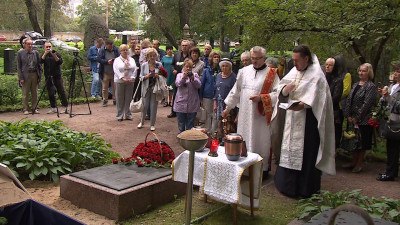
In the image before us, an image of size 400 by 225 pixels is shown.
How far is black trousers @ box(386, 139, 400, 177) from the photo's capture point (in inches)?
259

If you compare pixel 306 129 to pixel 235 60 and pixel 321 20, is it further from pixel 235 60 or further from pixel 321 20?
pixel 235 60

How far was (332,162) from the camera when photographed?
18.7 feet

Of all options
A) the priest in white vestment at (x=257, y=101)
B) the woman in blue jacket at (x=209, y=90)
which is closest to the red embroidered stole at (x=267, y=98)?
the priest in white vestment at (x=257, y=101)

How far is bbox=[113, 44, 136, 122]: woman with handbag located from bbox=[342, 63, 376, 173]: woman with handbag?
5016 mm

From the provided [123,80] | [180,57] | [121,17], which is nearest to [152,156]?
[123,80]

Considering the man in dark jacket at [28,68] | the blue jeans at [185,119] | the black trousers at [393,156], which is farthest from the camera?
the man in dark jacket at [28,68]

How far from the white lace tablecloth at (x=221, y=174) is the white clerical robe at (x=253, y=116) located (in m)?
1.36

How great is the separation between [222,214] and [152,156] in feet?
4.73

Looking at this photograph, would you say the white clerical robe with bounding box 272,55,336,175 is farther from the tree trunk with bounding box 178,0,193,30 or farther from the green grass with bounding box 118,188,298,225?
the tree trunk with bounding box 178,0,193,30

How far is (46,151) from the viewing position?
6367 mm

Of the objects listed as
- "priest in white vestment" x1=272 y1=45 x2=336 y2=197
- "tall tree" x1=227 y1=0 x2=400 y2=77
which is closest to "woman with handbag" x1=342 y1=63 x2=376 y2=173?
"tall tree" x1=227 y1=0 x2=400 y2=77

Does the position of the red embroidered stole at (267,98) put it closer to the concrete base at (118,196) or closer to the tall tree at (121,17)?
the concrete base at (118,196)

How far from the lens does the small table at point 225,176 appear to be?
4.54 m

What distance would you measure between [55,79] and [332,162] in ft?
25.3
